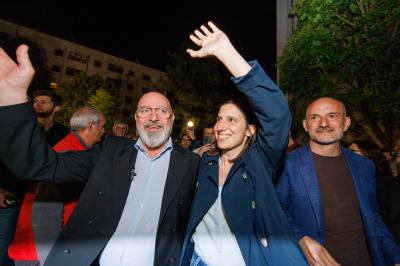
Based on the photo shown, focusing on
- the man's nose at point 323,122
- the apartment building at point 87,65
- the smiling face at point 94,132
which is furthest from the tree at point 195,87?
the man's nose at point 323,122

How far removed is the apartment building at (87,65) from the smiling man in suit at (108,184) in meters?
35.3

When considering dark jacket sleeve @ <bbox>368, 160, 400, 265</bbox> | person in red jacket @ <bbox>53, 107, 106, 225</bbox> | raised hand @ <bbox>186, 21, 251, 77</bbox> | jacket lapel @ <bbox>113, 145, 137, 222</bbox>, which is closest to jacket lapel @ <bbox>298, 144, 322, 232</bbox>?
dark jacket sleeve @ <bbox>368, 160, 400, 265</bbox>

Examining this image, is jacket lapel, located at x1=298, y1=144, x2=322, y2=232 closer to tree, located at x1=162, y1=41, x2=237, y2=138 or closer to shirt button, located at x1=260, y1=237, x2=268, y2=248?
shirt button, located at x1=260, y1=237, x2=268, y2=248

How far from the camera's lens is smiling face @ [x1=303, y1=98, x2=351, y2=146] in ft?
9.44

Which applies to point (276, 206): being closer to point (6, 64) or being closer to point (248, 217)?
point (248, 217)

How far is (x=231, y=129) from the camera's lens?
2377mm

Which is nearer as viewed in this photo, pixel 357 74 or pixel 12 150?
pixel 12 150

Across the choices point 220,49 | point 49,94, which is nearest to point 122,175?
point 220,49

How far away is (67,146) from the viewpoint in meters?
2.99

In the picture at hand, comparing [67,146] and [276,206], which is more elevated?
[67,146]

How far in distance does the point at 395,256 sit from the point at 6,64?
3.51m

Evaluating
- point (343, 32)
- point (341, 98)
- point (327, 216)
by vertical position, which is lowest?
point (327, 216)

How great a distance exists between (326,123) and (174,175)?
1739 mm

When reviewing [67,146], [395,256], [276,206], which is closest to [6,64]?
[67,146]
